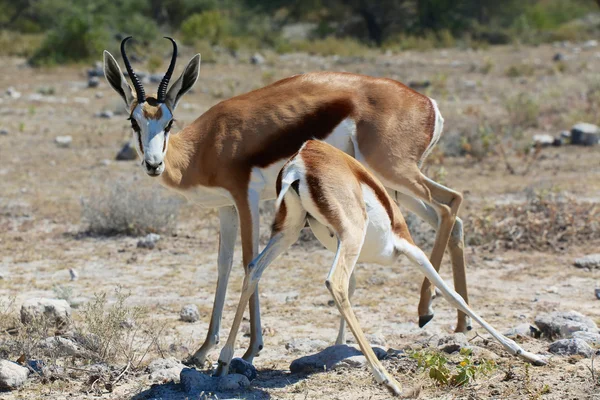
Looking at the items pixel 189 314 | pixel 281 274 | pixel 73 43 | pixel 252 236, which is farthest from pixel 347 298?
pixel 73 43

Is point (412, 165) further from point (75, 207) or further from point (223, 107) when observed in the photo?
point (75, 207)

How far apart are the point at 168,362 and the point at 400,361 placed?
4.38 feet

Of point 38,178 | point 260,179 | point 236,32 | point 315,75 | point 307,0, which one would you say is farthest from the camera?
point 307,0

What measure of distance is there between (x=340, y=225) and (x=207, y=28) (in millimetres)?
26119

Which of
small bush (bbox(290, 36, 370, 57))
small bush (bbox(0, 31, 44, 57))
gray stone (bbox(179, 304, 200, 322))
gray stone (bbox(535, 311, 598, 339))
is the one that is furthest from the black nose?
small bush (bbox(290, 36, 370, 57))

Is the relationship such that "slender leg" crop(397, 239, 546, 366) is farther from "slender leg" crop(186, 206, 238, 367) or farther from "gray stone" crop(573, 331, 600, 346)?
"slender leg" crop(186, 206, 238, 367)

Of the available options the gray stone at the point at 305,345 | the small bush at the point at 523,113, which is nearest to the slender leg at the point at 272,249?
the gray stone at the point at 305,345

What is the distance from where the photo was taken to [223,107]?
6.10 meters

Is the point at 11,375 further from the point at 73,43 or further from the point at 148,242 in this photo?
the point at 73,43

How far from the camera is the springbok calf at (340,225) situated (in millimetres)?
4579

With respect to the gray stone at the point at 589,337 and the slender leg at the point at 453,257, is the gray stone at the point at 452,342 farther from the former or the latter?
the gray stone at the point at 589,337

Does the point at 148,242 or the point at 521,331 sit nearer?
the point at 521,331

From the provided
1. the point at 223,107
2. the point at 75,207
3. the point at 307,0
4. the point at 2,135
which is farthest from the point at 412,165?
the point at 307,0

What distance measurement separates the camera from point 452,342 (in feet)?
18.0
